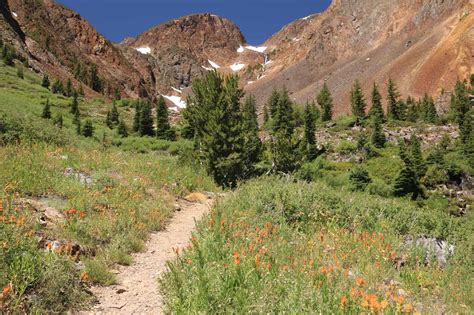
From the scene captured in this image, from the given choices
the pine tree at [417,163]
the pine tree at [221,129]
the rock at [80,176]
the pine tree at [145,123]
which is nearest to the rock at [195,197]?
the rock at [80,176]

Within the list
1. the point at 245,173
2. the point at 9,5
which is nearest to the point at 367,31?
the point at 9,5

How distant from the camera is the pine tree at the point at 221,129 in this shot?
644 inches

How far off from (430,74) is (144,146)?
60776 millimetres

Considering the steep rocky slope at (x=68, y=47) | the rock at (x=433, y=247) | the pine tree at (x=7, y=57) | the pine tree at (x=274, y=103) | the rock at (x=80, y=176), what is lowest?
the rock at (x=433, y=247)

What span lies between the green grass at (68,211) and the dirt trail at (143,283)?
196mm

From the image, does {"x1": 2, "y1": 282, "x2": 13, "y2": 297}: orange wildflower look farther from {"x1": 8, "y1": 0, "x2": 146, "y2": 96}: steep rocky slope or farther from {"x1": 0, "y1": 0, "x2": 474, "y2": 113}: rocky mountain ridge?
{"x1": 8, "y1": 0, "x2": 146, "y2": 96}: steep rocky slope

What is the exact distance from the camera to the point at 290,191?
8758 millimetres

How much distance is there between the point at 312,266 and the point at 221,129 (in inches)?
489

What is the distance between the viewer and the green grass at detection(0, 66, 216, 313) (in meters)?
4.28

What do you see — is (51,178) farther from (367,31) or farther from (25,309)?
(367,31)

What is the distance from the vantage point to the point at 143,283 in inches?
211

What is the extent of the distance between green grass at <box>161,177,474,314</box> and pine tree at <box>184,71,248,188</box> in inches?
→ 313

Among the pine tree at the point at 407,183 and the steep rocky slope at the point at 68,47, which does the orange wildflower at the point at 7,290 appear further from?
the steep rocky slope at the point at 68,47

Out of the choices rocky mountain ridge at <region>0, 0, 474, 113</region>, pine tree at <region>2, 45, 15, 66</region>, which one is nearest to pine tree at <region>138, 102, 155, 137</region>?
pine tree at <region>2, 45, 15, 66</region>
